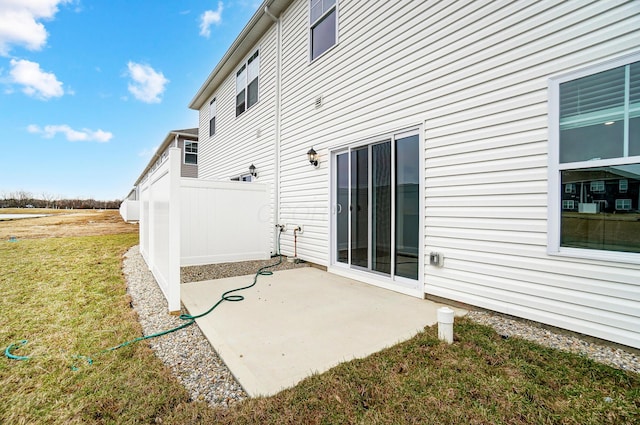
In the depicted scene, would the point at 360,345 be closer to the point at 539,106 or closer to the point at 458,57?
the point at 539,106

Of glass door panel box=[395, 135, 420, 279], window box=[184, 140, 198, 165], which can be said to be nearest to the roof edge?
glass door panel box=[395, 135, 420, 279]

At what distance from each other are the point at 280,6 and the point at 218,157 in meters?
5.54

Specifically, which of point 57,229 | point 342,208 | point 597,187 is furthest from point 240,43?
point 57,229

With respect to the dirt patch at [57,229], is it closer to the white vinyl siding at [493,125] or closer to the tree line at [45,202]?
the white vinyl siding at [493,125]

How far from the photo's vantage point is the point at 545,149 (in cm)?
266

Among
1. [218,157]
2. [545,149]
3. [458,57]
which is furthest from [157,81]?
[545,149]

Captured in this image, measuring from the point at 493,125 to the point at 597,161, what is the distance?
93 centimetres

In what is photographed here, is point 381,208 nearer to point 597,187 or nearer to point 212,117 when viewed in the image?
point 597,187

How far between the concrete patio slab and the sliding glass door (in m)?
0.45

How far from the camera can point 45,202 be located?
32.3m

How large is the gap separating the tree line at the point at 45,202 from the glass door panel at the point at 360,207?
127 ft

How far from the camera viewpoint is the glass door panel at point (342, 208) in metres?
4.94

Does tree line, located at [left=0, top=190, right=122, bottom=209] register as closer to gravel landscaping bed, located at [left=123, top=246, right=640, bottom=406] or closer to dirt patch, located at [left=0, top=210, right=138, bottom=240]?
dirt patch, located at [left=0, top=210, right=138, bottom=240]

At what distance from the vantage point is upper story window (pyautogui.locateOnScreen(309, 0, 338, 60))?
5348 mm
